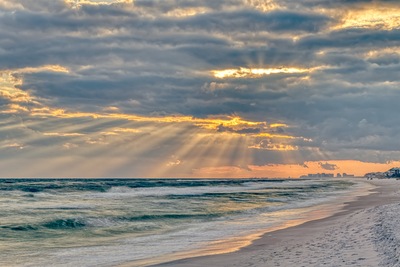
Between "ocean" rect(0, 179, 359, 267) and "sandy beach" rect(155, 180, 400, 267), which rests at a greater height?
"sandy beach" rect(155, 180, 400, 267)

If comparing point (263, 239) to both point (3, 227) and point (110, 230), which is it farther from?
point (3, 227)

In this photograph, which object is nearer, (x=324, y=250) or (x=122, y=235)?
(x=324, y=250)

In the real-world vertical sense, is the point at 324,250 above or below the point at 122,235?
above

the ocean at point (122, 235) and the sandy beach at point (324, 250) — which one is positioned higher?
the sandy beach at point (324, 250)

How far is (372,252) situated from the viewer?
16.6 m

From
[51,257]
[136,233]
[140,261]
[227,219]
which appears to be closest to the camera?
[140,261]

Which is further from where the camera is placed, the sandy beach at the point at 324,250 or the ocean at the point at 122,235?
the ocean at the point at 122,235

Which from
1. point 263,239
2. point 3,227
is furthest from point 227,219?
point 3,227

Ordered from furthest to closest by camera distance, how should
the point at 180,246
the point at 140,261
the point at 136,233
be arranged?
the point at 136,233 → the point at 180,246 → the point at 140,261

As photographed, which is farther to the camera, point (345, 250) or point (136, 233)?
point (136, 233)

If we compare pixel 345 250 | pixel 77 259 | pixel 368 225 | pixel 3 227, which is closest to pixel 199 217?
pixel 3 227

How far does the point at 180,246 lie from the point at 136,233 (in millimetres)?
6977

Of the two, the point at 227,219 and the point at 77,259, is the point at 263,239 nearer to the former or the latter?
the point at 77,259

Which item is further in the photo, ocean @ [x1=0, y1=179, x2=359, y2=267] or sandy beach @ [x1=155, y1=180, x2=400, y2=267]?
ocean @ [x1=0, y1=179, x2=359, y2=267]
